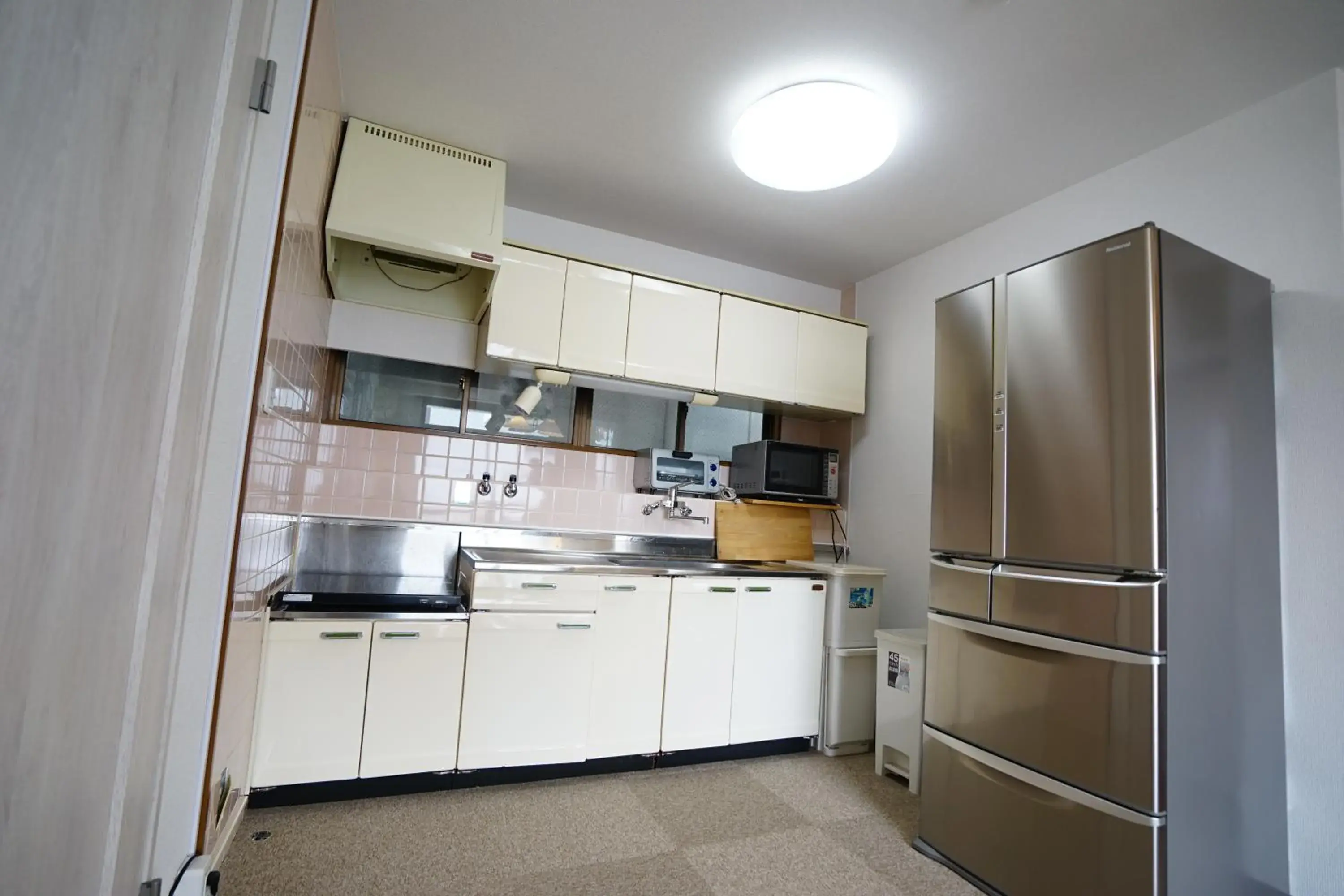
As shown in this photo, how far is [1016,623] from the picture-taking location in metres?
1.97

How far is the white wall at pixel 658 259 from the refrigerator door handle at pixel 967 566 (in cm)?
187

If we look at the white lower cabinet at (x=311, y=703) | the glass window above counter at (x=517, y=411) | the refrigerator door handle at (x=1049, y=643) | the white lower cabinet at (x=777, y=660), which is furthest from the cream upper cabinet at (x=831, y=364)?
the white lower cabinet at (x=311, y=703)

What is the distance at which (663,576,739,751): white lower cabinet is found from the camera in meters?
2.86

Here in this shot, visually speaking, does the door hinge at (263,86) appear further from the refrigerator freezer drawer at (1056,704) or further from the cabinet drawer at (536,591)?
the refrigerator freezer drawer at (1056,704)

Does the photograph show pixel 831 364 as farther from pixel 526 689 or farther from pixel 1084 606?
pixel 526 689

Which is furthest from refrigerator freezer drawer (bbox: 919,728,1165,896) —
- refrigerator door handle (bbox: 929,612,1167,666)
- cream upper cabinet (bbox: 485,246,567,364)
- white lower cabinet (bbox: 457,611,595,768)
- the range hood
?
the range hood

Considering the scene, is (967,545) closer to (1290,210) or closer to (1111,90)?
(1290,210)

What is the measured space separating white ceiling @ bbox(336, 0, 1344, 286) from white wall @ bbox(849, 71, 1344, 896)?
0.38 ft

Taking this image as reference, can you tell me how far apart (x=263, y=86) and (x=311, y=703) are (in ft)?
6.66

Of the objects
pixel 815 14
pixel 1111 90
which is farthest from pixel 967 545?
pixel 815 14

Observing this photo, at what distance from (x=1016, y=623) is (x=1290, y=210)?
5.44 feet

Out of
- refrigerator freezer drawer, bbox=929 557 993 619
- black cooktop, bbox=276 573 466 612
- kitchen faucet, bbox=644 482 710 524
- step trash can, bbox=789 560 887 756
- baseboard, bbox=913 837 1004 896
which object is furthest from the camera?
kitchen faucet, bbox=644 482 710 524

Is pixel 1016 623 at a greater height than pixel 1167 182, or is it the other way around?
pixel 1167 182

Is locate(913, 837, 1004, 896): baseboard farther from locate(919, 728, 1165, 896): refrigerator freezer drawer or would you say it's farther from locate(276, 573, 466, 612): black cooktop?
locate(276, 573, 466, 612): black cooktop
